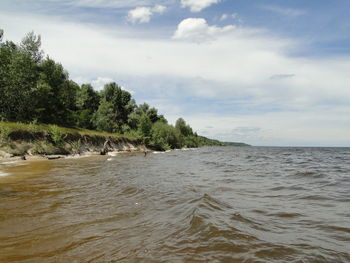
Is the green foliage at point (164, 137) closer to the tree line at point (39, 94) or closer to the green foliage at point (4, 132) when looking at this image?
the tree line at point (39, 94)

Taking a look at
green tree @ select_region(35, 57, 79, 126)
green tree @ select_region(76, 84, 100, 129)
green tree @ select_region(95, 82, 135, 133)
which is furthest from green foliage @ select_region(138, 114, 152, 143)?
green tree @ select_region(35, 57, 79, 126)

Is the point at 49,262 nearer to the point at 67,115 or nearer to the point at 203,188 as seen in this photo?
the point at 203,188

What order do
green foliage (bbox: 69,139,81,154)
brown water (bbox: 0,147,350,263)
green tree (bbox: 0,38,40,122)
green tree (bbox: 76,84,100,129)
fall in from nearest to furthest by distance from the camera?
brown water (bbox: 0,147,350,263), green tree (bbox: 0,38,40,122), green foliage (bbox: 69,139,81,154), green tree (bbox: 76,84,100,129)

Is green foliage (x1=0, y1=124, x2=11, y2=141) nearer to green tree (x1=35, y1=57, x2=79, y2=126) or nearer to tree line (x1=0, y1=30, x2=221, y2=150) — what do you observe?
tree line (x1=0, y1=30, x2=221, y2=150)

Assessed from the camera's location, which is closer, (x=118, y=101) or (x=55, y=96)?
(x=55, y=96)

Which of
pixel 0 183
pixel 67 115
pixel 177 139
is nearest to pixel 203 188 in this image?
pixel 0 183

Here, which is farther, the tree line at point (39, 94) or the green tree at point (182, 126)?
the green tree at point (182, 126)

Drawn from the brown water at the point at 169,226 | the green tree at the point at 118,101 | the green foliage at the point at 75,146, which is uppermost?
the green tree at the point at 118,101

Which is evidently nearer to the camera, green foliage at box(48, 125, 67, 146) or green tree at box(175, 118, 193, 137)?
green foliage at box(48, 125, 67, 146)

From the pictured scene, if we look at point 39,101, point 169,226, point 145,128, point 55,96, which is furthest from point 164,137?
point 169,226

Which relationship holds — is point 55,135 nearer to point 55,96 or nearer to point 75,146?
point 75,146

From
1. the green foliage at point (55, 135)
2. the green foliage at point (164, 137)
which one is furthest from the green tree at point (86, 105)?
the green foliage at point (55, 135)

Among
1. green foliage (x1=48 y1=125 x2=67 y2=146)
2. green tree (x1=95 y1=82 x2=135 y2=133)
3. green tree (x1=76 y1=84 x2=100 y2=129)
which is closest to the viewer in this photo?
green foliage (x1=48 y1=125 x2=67 y2=146)

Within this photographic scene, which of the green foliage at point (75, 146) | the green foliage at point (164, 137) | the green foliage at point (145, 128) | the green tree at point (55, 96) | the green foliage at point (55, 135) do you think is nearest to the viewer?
the green foliage at point (55, 135)
